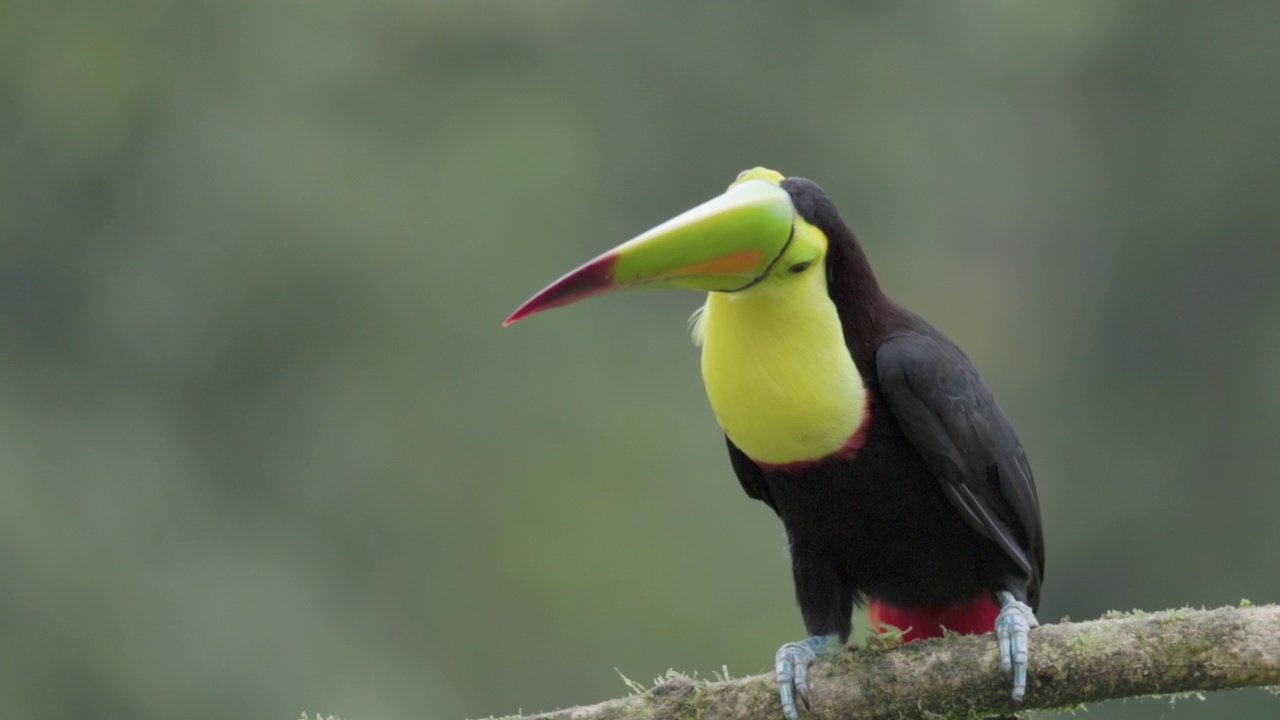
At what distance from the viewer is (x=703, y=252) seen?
3.08 meters

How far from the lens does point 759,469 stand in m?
3.67

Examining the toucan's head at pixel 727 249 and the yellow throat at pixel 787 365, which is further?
the yellow throat at pixel 787 365

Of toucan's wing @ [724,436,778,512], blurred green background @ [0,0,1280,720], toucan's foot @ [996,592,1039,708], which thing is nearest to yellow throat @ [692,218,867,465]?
toucan's wing @ [724,436,778,512]

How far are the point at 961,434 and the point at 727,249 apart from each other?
27.8 inches

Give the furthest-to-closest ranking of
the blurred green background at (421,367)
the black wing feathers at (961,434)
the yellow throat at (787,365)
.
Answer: the blurred green background at (421,367)
the black wing feathers at (961,434)
the yellow throat at (787,365)

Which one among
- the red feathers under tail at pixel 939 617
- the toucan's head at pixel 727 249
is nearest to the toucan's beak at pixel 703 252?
the toucan's head at pixel 727 249

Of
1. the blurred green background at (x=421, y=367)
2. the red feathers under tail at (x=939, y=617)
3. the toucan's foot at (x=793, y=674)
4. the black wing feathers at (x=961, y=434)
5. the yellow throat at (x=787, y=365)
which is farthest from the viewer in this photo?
the blurred green background at (x=421, y=367)

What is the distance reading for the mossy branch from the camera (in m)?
2.95

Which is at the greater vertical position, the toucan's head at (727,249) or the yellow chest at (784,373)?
the toucan's head at (727,249)

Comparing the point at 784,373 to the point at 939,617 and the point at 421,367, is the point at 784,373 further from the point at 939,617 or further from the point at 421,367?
the point at 421,367

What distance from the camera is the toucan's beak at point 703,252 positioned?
9.64 feet

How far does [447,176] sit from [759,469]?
29.1ft

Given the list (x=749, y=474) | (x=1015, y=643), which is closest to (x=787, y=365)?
(x=749, y=474)

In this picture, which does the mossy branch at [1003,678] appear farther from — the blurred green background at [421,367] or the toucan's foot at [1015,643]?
the blurred green background at [421,367]
